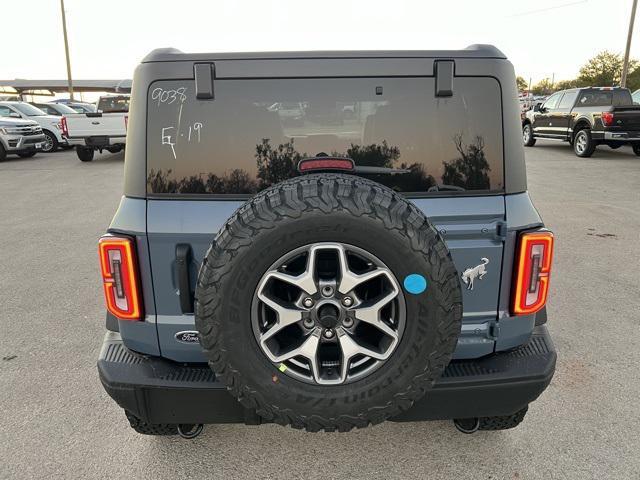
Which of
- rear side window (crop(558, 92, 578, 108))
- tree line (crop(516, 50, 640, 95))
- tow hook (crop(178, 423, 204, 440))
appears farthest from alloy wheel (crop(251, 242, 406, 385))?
tree line (crop(516, 50, 640, 95))

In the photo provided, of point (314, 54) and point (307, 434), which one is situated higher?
point (314, 54)

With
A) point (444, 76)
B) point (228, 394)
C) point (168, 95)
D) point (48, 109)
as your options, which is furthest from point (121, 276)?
point (48, 109)

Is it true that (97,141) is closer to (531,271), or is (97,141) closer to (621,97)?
(531,271)

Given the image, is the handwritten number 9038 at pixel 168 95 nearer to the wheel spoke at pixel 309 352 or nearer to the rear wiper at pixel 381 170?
the rear wiper at pixel 381 170

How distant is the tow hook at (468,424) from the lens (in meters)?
2.44

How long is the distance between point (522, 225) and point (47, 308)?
13.4 ft

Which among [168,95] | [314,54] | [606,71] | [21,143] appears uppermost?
[606,71]

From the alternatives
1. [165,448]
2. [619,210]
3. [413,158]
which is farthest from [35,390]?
[619,210]

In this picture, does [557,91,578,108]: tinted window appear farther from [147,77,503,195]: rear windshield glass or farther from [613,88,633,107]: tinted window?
[147,77,503,195]: rear windshield glass

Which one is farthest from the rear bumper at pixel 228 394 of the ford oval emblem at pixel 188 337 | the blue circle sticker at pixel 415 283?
the blue circle sticker at pixel 415 283

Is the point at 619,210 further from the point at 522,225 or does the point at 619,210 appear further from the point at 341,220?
the point at 341,220

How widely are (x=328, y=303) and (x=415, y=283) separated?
0.34 meters

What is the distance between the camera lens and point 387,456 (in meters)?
2.37

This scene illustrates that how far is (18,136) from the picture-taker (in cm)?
1465
